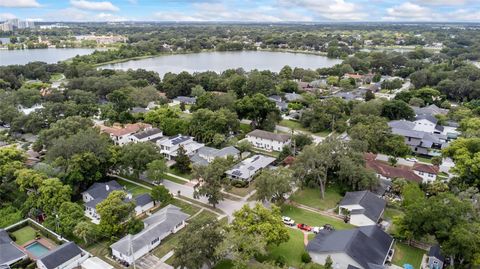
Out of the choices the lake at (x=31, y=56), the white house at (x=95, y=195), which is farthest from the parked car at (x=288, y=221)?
the lake at (x=31, y=56)

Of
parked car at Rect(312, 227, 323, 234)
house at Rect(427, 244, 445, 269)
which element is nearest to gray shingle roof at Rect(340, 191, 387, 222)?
parked car at Rect(312, 227, 323, 234)

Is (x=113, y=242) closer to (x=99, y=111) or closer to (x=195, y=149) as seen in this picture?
(x=195, y=149)

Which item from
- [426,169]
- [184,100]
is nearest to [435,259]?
[426,169]

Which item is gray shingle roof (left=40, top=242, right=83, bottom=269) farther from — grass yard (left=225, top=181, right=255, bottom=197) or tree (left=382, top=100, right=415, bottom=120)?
tree (left=382, top=100, right=415, bottom=120)

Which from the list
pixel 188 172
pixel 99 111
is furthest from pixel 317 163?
pixel 99 111

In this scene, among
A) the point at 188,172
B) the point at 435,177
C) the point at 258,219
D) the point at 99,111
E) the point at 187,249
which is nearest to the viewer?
the point at 187,249
